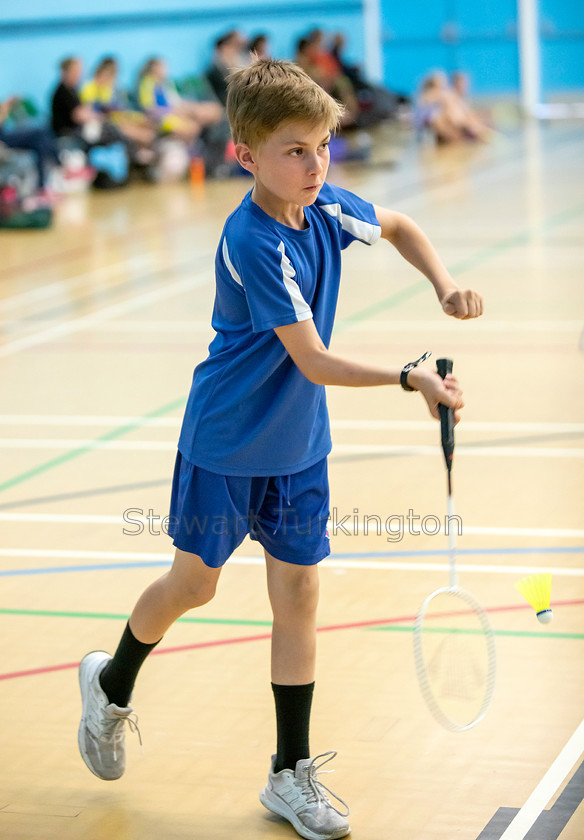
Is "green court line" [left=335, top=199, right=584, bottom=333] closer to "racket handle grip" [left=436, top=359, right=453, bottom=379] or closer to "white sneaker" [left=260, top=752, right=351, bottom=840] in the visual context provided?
"white sneaker" [left=260, top=752, right=351, bottom=840]

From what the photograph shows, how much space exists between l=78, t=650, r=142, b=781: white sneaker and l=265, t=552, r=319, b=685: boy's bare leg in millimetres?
484

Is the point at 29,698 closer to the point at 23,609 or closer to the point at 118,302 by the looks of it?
the point at 23,609

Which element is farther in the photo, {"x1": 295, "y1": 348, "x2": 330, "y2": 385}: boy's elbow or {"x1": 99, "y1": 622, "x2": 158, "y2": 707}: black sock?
{"x1": 99, "y1": 622, "x2": 158, "y2": 707}: black sock

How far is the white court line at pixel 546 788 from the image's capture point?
3.16 m

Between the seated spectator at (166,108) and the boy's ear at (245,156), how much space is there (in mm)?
17180

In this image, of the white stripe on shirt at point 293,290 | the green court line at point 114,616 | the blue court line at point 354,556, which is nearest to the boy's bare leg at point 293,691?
the white stripe on shirt at point 293,290

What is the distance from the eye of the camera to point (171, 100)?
20859 millimetres

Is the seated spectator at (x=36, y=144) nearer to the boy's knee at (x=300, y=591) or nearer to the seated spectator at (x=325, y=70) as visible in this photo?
the seated spectator at (x=325, y=70)

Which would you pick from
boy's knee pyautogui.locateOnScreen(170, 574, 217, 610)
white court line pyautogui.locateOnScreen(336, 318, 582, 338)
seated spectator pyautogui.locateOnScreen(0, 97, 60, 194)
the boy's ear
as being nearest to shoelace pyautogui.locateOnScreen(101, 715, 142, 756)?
boy's knee pyautogui.locateOnScreen(170, 574, 217, 610)

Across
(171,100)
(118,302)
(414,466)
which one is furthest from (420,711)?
(171,100)

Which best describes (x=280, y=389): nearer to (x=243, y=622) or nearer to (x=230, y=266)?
(x=230, y=266)

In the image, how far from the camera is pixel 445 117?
23.6 meters

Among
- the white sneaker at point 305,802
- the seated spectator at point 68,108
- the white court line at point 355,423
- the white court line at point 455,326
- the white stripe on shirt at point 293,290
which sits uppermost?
the seated spectator at point 68,108

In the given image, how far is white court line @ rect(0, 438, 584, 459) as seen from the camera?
6.38m
